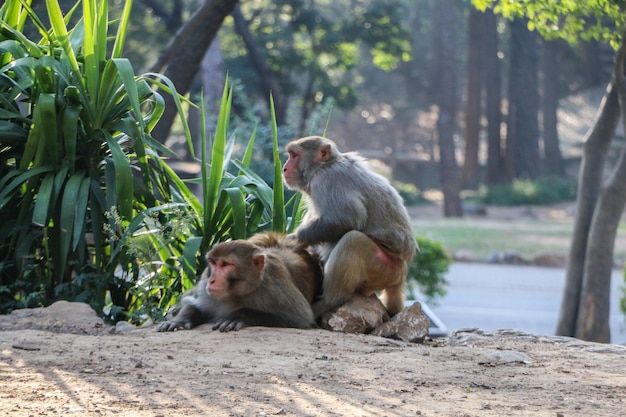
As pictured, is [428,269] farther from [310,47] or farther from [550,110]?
[550,110]

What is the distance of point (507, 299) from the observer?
1520cm

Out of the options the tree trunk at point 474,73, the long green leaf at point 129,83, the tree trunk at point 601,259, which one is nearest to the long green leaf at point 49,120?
the long green leaf at point 129,83

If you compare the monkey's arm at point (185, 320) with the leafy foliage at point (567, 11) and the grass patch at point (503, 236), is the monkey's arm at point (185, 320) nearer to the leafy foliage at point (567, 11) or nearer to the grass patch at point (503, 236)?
the leafy foliage at point (567, 11)

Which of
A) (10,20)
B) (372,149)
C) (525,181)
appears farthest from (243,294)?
(372,149)

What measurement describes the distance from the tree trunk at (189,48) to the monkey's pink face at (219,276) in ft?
14.8

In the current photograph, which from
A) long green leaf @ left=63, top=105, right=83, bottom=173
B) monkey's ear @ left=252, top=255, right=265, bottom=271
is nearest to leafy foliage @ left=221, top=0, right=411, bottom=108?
long green leaf @ left=63, top=105, right=83, bottom=173

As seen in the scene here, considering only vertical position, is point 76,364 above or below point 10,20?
below

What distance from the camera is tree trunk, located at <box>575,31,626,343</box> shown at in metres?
8.92

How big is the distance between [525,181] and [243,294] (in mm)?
28547

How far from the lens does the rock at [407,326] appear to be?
5473 mm

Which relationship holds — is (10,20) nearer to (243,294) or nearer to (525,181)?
(243,294)

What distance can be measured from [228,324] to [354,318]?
29.8 inches

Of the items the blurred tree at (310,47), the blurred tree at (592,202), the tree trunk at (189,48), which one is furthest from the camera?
the blurred tree at (310,47)

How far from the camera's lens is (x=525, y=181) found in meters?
32.5
